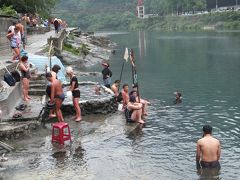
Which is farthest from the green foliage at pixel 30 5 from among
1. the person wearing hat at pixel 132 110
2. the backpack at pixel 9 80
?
the person wearing hat at pixel 132 110

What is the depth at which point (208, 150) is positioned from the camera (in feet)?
43.6

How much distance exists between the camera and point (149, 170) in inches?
545

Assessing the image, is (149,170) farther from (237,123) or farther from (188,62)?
(188,62)

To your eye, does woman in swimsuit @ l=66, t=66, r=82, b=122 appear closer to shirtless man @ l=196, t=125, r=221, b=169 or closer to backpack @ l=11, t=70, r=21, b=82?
backpack @ l=11, t=70, r=21, b=82

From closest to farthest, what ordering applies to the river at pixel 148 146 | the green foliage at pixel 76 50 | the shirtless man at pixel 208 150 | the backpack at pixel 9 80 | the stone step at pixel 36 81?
1. the shirtless man at pixel 208 150
2. the river at pixel 148 146
3. the backpack at pixel 9 80
4. the stone step at pixel 36 81
5. the green foliage at pixel 76 50

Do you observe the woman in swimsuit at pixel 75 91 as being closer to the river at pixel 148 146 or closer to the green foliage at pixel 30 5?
the river at pixel 148 146

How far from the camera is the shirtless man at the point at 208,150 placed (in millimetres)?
13242

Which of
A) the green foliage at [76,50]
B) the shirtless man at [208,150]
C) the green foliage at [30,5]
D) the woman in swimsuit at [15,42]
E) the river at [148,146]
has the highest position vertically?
the green foliage at [30,5]

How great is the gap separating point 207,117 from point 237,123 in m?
1.81

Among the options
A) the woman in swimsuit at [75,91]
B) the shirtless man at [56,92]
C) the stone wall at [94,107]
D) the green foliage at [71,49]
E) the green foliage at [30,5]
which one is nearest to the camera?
the shirtless man at [56,92]

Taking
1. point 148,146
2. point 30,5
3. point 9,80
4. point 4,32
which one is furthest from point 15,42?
point 30,5

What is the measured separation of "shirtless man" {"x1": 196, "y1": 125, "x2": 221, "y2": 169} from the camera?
13242 millimetres

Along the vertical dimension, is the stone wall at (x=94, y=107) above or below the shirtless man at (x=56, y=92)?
below

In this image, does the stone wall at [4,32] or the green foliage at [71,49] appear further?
the green foliage at [71,49]
